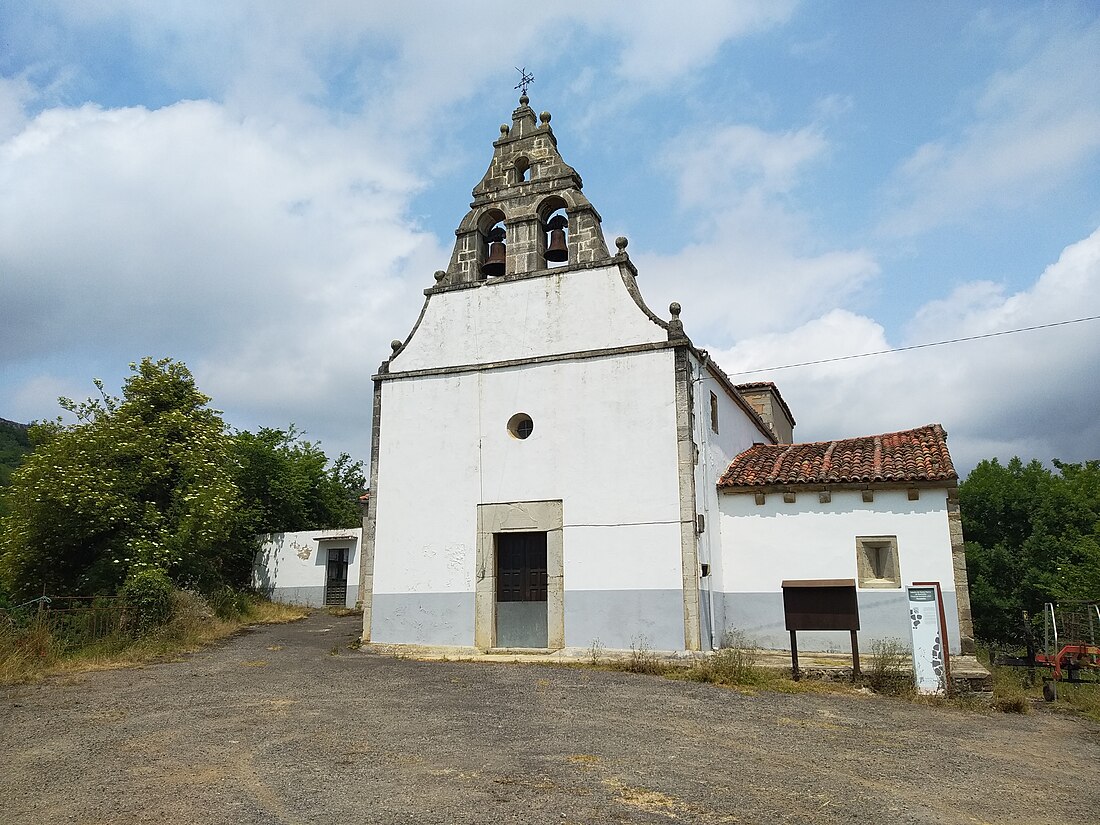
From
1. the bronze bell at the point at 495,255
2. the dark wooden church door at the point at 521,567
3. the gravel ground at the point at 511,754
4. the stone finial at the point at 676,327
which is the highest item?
the bronze bell at the point at 495,255

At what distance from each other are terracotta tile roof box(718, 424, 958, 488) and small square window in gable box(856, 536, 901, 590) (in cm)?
103

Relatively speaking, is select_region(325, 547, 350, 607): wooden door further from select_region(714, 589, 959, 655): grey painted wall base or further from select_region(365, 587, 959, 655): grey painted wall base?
select_region(714, 589, 959, 655): grey painted wall base

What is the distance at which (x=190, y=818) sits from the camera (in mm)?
4949

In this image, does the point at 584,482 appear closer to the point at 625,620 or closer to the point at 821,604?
the point at 625,620

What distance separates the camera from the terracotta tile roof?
1348cm

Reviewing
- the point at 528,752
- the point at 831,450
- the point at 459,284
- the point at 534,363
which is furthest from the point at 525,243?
the point at 528,752

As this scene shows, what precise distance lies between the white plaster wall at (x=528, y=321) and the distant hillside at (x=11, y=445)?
3226cm

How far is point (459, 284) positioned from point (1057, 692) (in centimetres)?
1190

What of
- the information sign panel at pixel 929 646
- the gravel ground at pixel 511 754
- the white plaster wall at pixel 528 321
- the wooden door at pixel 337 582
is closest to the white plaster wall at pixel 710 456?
the white plaster wall at pixel 528 321

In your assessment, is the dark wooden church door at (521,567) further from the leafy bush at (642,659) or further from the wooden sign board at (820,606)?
the wooden sign board at (820,606)

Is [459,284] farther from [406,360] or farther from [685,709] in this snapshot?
[685,709]

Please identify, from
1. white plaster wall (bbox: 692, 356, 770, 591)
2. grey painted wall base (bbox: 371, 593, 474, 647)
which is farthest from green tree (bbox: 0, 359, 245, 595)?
white plaster wall (bbox: 692, 356, 770, 591)

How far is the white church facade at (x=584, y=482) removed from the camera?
13.2 meters

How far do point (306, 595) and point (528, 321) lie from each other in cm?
1518
